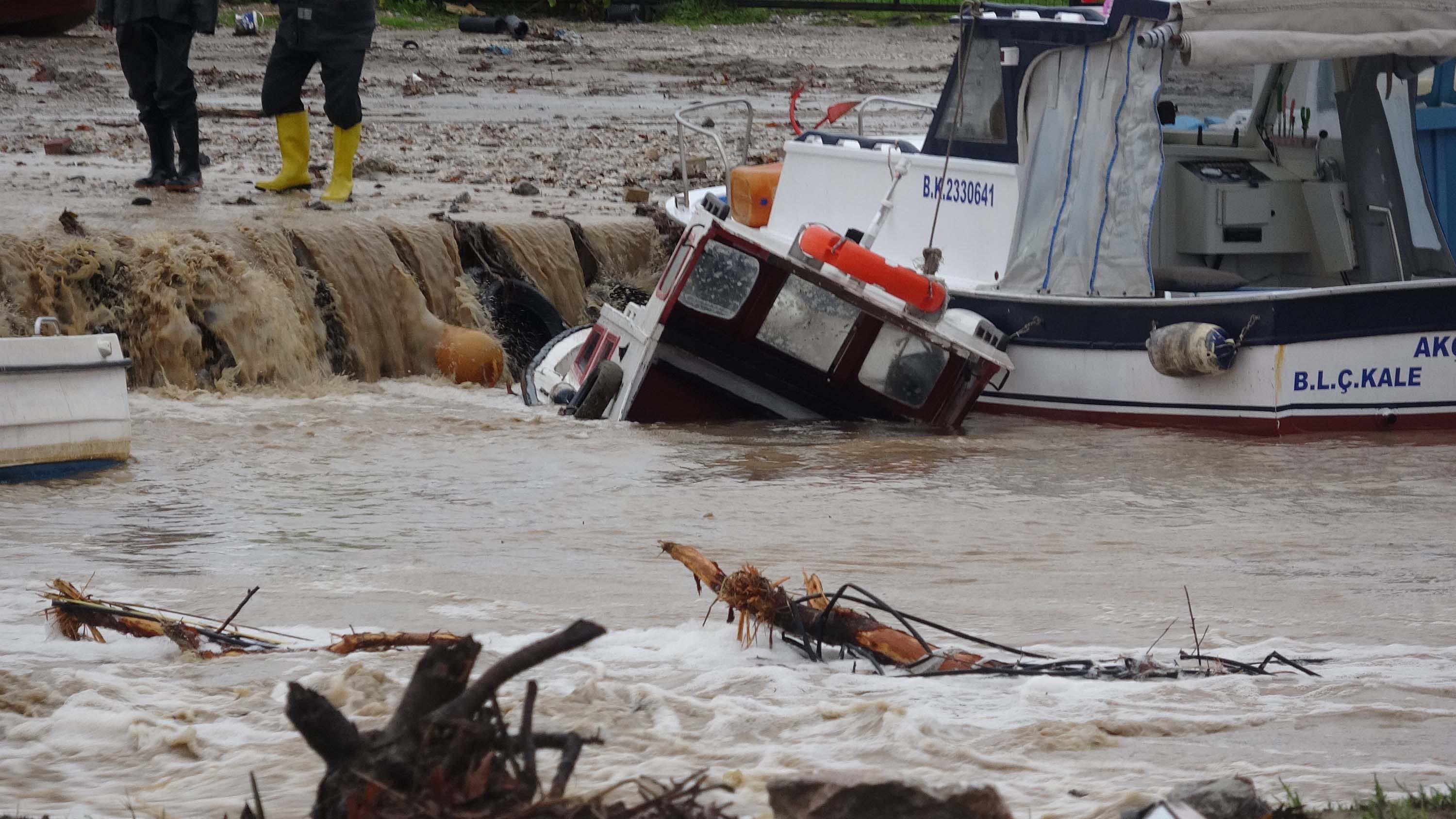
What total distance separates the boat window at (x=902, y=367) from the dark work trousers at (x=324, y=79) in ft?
14.5

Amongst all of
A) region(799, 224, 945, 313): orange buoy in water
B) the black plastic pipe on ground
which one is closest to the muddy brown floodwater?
region(799, 224, 945, 313): orange buoy in water

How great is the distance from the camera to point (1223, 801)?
3150mm

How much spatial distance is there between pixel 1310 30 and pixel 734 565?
533 cm

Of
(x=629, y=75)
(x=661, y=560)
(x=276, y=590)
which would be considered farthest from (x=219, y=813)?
(x=629, y=75)

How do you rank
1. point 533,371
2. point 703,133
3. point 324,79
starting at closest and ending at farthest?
point 533,371 < point 324,79 < point 703,133

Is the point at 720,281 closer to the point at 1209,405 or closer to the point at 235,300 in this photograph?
the point at 1209,405

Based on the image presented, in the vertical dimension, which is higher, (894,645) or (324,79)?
(324,79)

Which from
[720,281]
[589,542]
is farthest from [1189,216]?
[589,542]

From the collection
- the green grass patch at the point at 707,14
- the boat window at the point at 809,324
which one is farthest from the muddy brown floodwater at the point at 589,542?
the green grass patch at the point at 707,14

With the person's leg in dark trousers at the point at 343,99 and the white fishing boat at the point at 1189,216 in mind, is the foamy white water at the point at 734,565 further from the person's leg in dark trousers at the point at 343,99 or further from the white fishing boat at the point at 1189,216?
the person's leg in dark trousers at the point at 343,99

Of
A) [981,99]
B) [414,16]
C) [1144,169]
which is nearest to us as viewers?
[1144,169]

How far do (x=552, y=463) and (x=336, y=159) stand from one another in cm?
467

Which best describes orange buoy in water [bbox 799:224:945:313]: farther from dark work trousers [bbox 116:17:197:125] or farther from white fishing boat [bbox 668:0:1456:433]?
dark work trousers [bbox 116:17:197:125]

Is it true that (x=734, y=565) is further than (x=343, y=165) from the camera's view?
No
